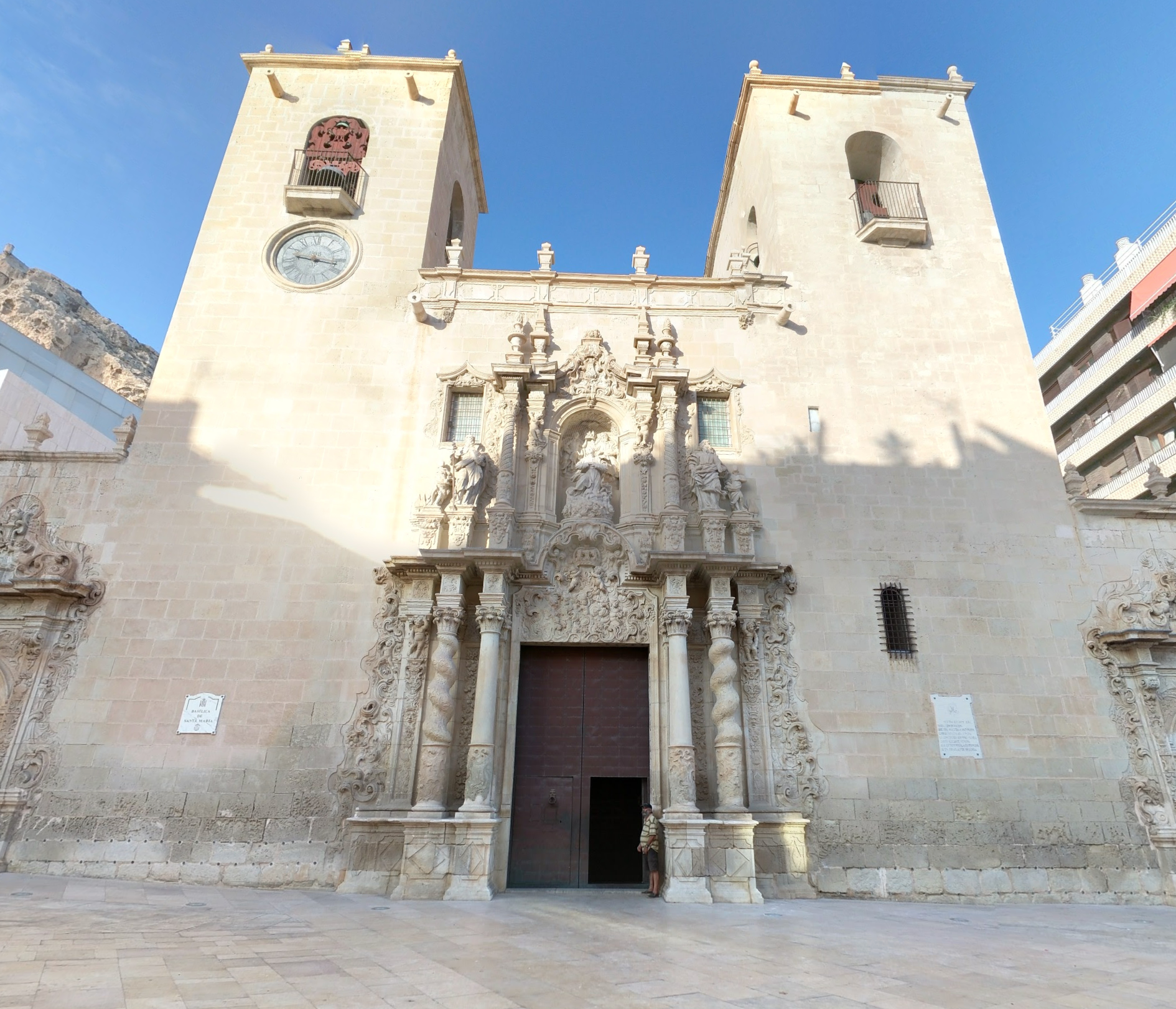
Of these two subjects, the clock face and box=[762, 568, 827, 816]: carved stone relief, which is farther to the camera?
the clock face

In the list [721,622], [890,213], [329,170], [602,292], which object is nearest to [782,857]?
[721,622]

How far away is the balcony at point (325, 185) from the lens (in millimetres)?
15469

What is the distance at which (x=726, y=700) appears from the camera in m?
11.4

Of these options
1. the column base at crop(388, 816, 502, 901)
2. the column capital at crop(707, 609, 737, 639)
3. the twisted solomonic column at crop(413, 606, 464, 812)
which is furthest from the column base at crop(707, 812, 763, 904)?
the twisted solomonic column at crop(413, 606, 464, 812)

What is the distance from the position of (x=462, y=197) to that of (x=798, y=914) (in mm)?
18544

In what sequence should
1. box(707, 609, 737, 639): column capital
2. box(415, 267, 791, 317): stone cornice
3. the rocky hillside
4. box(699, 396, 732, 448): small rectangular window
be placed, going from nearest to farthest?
box(707, 609, 737, 639): column capital, box(699, 396, 732, 448): small rectangular window, box(415, 267, 791, 317): stone cornice, the rocky hillside

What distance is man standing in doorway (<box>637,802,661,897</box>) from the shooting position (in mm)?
10461

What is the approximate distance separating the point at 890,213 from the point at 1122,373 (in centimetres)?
1723

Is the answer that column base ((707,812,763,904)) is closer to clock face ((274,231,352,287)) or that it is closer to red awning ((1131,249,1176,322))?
clock face ((274,231,352,287))

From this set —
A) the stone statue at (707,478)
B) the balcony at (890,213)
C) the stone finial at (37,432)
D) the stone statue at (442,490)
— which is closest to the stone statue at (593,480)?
the stone statue at (707,478)

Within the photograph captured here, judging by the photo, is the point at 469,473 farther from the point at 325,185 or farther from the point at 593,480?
the point at 325,185

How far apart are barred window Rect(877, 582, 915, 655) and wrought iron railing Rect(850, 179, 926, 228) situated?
8462 mm

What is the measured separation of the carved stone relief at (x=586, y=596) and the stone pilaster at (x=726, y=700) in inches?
48.7

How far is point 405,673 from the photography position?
11.8 meters
